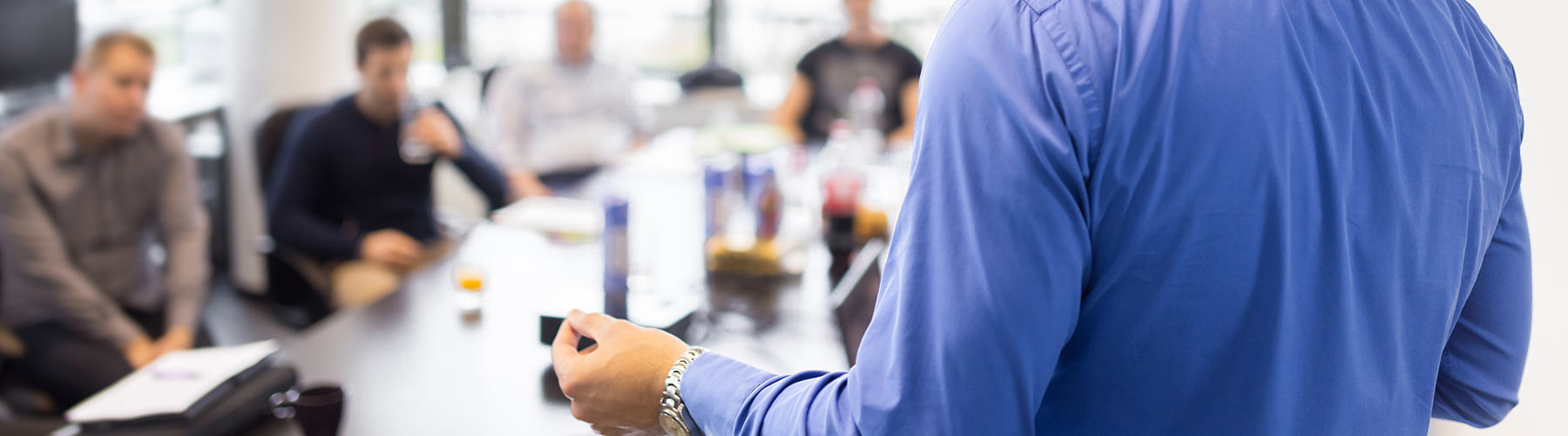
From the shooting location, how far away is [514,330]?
2.00 m

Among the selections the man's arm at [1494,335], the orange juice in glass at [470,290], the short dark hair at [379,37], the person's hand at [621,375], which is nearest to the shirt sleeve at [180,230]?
the short dark hair at [379,37]

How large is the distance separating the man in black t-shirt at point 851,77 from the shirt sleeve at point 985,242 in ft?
12.5

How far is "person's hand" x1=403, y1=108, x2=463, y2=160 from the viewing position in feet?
10.7

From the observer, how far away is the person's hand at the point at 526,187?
3723 mm

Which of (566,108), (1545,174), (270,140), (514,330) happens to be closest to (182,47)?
(566,108)

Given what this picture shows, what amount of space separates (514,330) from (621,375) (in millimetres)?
1014

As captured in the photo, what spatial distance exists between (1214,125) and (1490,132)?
34 centimetres

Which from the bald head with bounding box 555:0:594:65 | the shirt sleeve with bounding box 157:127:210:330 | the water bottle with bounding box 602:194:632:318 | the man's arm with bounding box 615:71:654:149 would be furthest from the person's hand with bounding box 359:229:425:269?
the man's arm with bounding box 615:71:654:149

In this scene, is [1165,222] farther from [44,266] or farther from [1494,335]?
[44,266]

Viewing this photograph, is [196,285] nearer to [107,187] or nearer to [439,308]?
[107,187]

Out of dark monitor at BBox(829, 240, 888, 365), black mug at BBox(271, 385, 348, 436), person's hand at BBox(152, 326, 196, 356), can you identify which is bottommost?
person's hand at BBox(152, 326, 196, 356)

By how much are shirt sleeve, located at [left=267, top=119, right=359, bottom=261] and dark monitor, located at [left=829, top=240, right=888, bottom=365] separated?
160 centimetres

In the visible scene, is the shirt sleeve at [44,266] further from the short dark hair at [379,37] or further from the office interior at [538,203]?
the short dark hair at [379,37]

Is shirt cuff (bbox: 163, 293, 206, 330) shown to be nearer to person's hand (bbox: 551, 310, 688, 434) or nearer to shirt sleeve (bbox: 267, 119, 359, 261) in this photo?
shirt sleeve (bbox: 267, 119, 359, 261)
